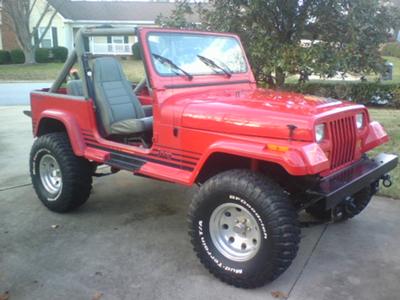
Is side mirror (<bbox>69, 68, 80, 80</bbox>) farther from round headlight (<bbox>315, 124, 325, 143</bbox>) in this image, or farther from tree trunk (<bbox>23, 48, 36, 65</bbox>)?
tree trunk (<bbox>23, 48, 36, 65</bbox>)

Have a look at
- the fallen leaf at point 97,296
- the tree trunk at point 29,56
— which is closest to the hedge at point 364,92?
the fallen leaf at point 97,296

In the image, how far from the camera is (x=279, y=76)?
25.8ft

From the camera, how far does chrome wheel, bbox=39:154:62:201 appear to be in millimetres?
4683

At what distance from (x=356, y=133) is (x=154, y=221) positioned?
2027 mm

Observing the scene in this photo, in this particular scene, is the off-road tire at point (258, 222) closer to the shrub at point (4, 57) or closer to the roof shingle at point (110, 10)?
the shrub at point (4, 57)

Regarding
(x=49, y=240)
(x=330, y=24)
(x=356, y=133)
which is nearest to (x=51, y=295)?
(x=49, y=240)

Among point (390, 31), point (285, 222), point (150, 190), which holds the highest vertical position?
point (390, 31)

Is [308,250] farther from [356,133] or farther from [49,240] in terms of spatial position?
[49,240]

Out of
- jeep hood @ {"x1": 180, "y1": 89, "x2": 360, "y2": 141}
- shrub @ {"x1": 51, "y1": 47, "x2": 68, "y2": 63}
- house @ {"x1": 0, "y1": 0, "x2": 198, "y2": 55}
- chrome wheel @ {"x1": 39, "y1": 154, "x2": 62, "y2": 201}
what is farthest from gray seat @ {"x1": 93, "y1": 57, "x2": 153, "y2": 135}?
house @ {"x1": 0, "y1": 0, "x2": 198, "y2": 55}

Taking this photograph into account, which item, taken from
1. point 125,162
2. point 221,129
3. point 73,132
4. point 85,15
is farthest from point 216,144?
point 85,15

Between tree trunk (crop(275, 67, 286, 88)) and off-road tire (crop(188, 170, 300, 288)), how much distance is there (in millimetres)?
4752

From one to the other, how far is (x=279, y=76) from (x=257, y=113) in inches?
193

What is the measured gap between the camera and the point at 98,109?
14.0ft

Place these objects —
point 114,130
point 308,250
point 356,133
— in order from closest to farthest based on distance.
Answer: point 356,133 < point 308,250 < point 114,130
